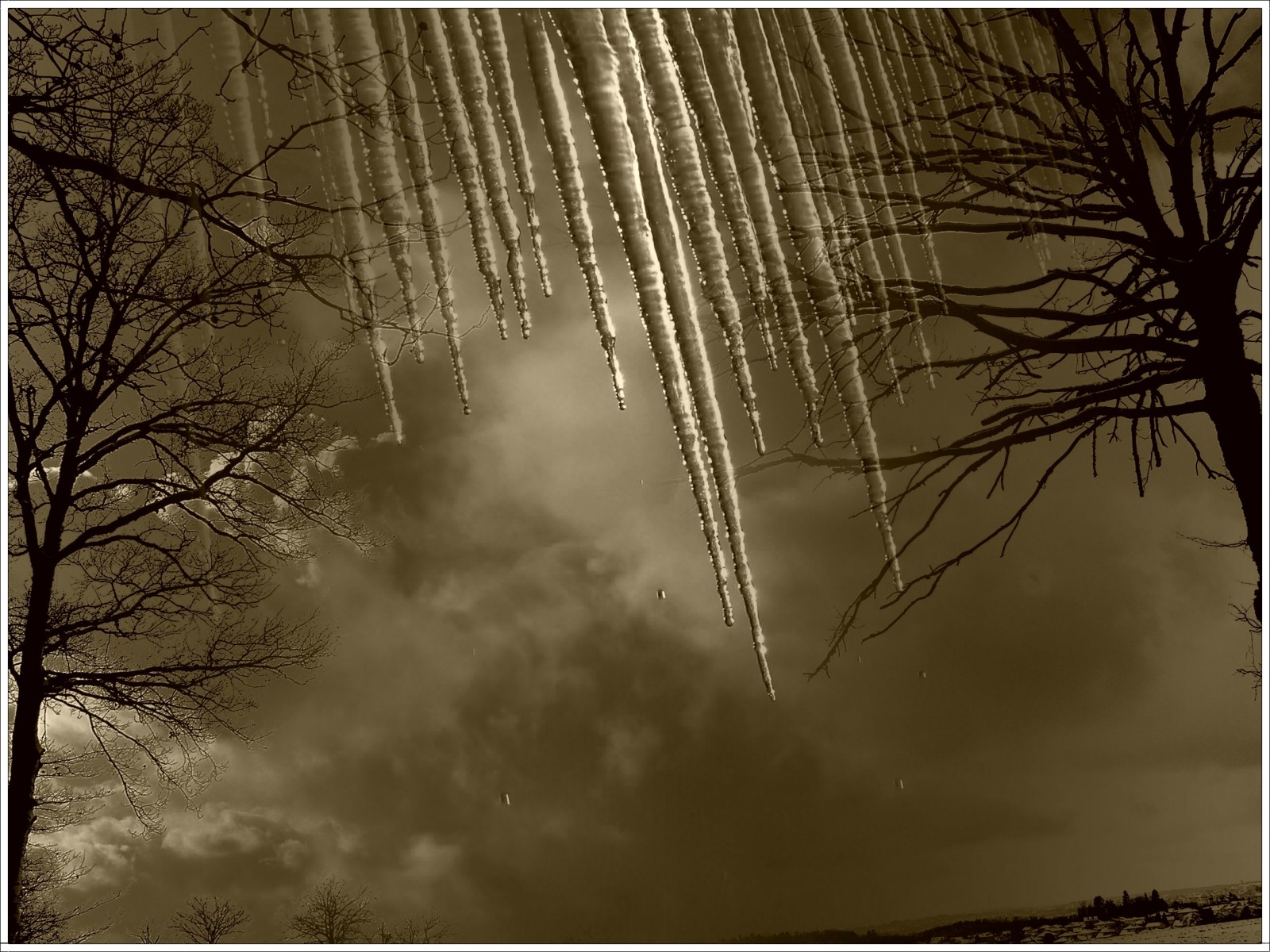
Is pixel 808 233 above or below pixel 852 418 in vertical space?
above

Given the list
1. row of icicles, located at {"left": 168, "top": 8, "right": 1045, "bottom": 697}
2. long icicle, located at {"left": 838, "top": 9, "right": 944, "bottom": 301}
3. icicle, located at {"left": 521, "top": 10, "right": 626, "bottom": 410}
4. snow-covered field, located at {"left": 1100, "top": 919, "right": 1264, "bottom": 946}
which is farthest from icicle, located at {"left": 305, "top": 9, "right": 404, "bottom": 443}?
snow-covered field, located at {"left": 1100, "top": 919, "right": 1264, "bottom": 946}

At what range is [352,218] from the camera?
412 centimetres

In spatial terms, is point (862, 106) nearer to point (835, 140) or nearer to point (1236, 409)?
point (835, 140)

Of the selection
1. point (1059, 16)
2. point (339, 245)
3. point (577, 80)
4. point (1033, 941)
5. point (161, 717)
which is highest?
point (1059, 16)

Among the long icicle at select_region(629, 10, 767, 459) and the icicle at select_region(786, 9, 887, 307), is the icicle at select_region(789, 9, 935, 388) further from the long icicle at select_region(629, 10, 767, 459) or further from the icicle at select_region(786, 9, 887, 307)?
the long icicle at select_region(629, 10, 767, 459)

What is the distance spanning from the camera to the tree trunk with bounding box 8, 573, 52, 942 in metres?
4.48

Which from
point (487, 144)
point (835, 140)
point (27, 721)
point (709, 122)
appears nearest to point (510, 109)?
point (487, 144)

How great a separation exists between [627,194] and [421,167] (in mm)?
1488

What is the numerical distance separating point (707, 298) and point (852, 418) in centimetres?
158

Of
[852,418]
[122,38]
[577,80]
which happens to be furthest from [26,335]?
[852,418]

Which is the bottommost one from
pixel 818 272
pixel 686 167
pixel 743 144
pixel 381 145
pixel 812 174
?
pixel 686 167

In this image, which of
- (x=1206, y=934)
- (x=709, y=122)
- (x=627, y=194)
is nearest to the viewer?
(x=627, y=194)

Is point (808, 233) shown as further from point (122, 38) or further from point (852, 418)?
point (122, 38)

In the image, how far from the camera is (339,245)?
443 cm
